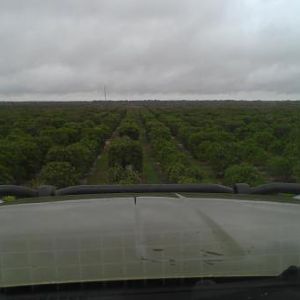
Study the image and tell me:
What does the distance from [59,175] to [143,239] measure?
15.5 meters

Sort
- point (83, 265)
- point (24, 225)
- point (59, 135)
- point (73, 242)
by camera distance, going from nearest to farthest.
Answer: point (83, 265) < point (73, 242) < point (24, 225) < point (59, 135)

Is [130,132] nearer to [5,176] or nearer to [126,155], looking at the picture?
[126,155]

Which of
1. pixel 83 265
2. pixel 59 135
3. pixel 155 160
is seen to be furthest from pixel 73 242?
pixel 59 135

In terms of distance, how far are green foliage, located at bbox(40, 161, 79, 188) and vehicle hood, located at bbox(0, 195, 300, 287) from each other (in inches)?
574

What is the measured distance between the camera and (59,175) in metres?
17.3

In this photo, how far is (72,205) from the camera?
279cm

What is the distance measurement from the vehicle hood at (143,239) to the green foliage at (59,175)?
14.6m

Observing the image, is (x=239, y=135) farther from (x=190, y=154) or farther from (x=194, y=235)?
(x=194, y=235)

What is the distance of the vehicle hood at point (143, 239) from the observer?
1.86m

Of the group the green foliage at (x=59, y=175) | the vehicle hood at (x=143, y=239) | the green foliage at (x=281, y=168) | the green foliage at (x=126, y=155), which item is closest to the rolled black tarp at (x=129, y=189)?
the vehicle hood at (x=143, y=239)

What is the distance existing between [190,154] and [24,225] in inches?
1154

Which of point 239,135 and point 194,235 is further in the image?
point 239,135

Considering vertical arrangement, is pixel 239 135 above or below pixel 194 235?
below

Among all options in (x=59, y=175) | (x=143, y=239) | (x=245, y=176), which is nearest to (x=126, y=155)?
(x=59, y=175)
